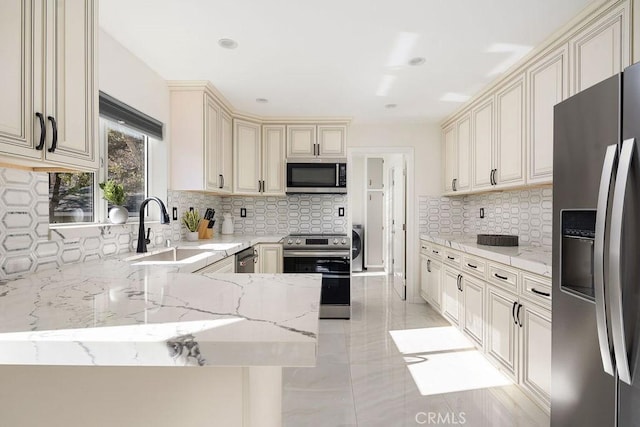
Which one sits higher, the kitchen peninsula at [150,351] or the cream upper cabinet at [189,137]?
the cream upper cabinet at [189,137]

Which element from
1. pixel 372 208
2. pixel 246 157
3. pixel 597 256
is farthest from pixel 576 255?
pixel 372 208

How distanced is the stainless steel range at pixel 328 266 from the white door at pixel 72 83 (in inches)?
88.6

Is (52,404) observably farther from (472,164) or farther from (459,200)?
(459,200)

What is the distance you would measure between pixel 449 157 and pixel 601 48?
2199 millimetres

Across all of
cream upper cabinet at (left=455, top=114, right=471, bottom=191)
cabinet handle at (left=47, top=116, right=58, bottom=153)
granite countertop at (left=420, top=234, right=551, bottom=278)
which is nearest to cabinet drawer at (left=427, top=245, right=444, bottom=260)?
granite countertop at (left=420, top=234, right=551, bottom=278)

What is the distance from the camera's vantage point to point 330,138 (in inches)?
153

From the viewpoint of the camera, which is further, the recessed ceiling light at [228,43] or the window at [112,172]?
the recessed ceiling light at [228,43]

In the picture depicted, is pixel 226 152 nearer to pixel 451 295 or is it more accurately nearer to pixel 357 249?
pixel 451 295

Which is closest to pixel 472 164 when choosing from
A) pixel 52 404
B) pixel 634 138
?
pixel 634 138

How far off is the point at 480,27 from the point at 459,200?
249 centimetres

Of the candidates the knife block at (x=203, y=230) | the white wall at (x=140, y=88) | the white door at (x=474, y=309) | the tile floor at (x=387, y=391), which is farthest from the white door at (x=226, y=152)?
the white door at (x=474, y=309)

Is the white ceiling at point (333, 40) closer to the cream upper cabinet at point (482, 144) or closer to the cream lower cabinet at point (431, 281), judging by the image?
the cream upper cabinet at point (482, 144)

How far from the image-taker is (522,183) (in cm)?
242

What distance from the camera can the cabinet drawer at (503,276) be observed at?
2031mm
